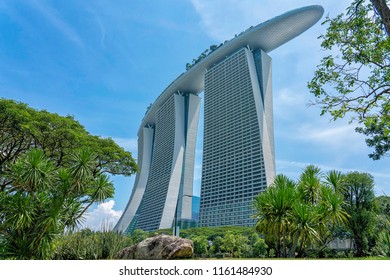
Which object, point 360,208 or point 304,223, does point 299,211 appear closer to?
point 304,223

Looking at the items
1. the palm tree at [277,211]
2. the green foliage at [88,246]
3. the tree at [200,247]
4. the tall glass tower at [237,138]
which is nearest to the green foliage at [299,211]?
the palm tree at [277,211]

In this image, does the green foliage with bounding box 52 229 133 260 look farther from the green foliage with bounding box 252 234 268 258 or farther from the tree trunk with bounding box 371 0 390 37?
the green foliage with bounding box 252 234 268 258

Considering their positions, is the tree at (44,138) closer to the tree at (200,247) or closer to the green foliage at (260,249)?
the green foliage at (260,249)

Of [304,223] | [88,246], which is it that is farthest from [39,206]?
[304,223]

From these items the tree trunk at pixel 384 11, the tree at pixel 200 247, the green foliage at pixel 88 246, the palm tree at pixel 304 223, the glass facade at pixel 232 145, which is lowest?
the tree at pixel 200 247

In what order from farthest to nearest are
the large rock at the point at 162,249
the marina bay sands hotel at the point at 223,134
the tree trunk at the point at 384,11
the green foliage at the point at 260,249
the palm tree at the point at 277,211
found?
the marina bay sands hotel at the point at 223,134 < the green foliage at the point at 260,249 < the palm tree at the point at 277,211 < the large rock at the point at 162,249 < the tree trunk at the point at 384,11

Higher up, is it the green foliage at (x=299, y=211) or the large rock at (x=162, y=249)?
the green foliage at (x=299, y=211)

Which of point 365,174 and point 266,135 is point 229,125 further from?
point 365,174
